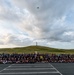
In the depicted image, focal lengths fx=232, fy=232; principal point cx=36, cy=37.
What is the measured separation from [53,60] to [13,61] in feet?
26.5

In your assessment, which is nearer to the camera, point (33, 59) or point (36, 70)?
point (36, 70)

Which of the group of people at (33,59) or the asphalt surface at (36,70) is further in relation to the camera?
the group of people at (33,59)

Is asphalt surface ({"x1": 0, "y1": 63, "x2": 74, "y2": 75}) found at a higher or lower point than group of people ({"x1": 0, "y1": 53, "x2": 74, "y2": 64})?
lower

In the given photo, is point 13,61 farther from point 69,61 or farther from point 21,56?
point 69,61

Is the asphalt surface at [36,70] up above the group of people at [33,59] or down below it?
below

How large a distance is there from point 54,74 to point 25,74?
296cm

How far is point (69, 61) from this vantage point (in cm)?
4709

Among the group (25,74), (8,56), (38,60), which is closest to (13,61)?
(8,56)

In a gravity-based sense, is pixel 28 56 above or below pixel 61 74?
above

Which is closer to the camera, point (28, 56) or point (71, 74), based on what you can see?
point (71, 74)

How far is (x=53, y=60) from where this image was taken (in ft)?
154

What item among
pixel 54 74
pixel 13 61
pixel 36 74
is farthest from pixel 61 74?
pixel 13 61

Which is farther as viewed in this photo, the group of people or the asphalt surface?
the group of people

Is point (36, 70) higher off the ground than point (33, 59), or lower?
lower
